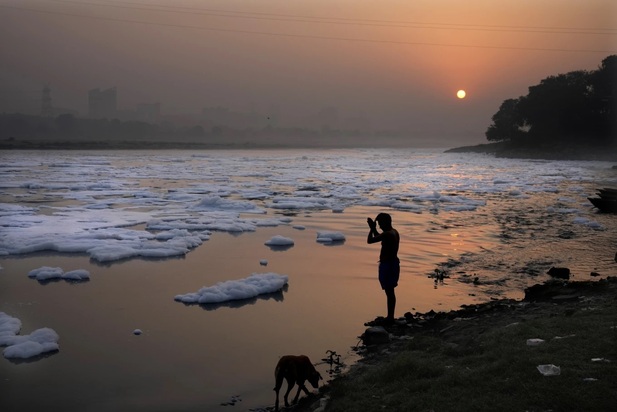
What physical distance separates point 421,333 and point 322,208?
15670mm

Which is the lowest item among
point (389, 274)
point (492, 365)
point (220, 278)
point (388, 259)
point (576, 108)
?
point (220, 278)

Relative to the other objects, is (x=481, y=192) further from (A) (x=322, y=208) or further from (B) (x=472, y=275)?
(B) (x=472, y=275)

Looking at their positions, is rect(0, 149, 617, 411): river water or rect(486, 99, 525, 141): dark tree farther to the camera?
rect(486, 99, 525, 141): dark tree

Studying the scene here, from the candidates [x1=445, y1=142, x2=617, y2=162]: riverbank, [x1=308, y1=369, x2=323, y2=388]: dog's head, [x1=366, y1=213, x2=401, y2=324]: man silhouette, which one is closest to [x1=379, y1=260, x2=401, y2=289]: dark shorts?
[x1=366, y1=213, x2=401, y2=324]: man silhouette

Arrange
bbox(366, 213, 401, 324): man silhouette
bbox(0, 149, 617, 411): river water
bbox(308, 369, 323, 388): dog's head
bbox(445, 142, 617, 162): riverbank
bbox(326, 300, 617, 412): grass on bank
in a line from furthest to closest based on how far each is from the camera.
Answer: bbox(445, 142, 617, 162): riverbank < bbox(366, 213, 401, 324): man silhouette < bbox(0, 149, 617, 411): river water < bbox(308, 369, 323, 388): dog's head < bbox(326, 300, 617, 412): grass on bank

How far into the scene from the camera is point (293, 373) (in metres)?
5.77

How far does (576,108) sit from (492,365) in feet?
288

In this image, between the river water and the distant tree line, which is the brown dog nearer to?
the river water

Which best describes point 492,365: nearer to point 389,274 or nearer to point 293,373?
point 293,373

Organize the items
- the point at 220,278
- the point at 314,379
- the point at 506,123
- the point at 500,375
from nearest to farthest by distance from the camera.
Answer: the point at 500,375, the point at 314,379, the point at 220,278, the point at 506,123

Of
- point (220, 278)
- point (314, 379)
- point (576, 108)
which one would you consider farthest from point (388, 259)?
point (576, 108)

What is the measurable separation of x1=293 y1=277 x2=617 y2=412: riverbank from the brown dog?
17 cm

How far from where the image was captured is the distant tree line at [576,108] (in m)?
82.1

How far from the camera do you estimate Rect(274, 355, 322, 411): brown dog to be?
5.75 metres
